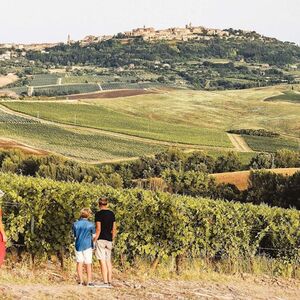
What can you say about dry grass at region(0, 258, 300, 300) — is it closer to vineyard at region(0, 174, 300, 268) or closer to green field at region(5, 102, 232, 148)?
vineyard at region(0, 174, 300, 268)

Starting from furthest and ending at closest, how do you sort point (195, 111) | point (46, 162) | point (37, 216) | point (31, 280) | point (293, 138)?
point (195, 111) < point (293, 138) < point (46, 162) < point (37, 216) < point (31, 280)

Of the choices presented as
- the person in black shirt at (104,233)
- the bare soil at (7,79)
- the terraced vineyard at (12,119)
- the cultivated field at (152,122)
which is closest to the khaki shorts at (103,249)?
the person in black shirt at (104,233)

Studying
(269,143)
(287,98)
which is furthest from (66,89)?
(269,143)

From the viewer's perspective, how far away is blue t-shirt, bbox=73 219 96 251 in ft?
35.6

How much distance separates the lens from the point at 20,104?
98.4 m

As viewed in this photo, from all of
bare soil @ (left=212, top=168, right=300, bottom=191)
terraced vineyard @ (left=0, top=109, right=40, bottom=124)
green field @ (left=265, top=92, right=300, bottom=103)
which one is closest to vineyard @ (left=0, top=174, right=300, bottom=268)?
bare soil @ (left=212, top=168, right=300, bottom=191)

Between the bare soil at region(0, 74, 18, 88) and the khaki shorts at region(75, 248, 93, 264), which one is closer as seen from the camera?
the khaki shorts at region(75, 248, 93, 264)

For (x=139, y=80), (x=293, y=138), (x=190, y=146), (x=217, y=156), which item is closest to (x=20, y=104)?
(x=190, y=146)

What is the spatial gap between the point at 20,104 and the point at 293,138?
47.0 m

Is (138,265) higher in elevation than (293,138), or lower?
higher

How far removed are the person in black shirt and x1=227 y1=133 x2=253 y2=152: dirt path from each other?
71699 millimetres

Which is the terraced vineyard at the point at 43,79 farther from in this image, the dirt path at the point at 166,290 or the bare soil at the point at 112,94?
the dirt path at the point at 166,290

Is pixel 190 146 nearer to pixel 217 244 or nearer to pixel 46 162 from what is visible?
pixel 46 162

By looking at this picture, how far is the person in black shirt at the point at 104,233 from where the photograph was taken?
11.0 metres
